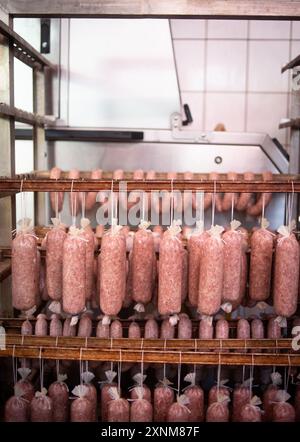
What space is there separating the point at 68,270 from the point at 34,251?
0.25 m

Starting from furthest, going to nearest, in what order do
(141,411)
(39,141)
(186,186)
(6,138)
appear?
1. (39,141)
2. (6,138)
3. (141,411)
4. (186,186)

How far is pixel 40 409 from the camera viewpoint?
2912 millimetres

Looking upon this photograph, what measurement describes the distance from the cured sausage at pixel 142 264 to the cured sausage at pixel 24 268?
0.56 m

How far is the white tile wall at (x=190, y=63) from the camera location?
19.0 feet

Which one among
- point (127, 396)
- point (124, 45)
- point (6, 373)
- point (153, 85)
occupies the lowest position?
point (127, 396)

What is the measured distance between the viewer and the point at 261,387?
3480 mm

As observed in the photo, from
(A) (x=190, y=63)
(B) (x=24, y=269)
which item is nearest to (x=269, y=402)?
(B) (x=24, y=269)

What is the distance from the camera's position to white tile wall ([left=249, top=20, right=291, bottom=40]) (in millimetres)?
5676

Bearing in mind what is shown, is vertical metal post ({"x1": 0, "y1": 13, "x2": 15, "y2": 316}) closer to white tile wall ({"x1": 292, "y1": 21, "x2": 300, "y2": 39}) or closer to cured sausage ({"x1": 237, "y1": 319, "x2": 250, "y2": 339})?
cured sausage ({"x1": 237, "y1": 319, "x2": 250, "y2": 339})

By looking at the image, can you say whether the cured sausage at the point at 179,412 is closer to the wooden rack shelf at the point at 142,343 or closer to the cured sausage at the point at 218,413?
the cured sausage at the point at 218,413

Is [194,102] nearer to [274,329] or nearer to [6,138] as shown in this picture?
[6,138]

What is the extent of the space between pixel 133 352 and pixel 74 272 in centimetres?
54
